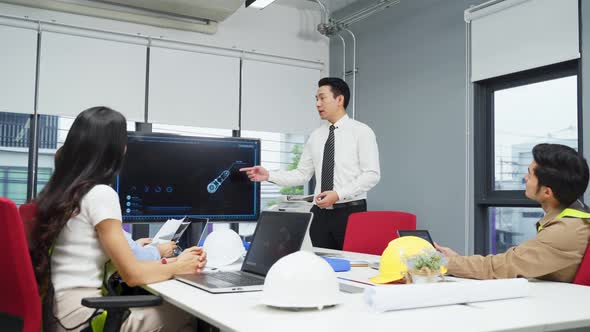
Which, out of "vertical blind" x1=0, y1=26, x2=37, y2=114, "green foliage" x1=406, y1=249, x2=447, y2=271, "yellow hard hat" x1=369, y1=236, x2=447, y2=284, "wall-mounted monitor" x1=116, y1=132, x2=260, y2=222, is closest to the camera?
"green foliage" x1=406, y1=249, x2=447, y2=271

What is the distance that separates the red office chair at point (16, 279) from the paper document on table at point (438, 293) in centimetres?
83

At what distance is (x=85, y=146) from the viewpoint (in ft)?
5.52

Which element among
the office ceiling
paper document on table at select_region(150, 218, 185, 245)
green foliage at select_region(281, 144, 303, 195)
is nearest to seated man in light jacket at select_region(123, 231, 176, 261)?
paper document on table at select_region(150, 218, 185, 245)

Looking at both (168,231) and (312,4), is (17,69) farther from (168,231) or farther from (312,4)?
(312,4)

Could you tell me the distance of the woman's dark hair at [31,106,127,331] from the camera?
1562mm

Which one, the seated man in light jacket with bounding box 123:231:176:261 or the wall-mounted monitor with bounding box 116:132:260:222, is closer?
the seated man in light jacket with bounding box 123:231:176:261

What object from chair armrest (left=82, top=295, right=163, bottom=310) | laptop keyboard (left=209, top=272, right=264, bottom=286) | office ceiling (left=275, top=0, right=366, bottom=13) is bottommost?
chair armrest (left=82, top=295, right=163, bottom=310)

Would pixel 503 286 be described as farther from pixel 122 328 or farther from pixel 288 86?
pixel 288 86

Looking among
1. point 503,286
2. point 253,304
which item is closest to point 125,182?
point 253,304

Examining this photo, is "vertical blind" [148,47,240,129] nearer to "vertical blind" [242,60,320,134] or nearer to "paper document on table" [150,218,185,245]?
"vertical blind" [242,60,320,134]

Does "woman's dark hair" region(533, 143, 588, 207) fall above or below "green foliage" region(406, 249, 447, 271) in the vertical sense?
above

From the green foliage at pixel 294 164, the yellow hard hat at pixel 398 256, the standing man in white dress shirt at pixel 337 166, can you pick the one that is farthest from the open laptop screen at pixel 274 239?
the green foliage at pixel 294 164

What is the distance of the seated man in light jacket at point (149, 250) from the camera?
74.2 inches

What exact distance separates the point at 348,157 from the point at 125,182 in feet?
5.27
